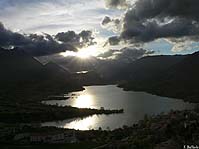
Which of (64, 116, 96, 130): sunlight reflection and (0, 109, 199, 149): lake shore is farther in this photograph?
(64, 116, 96, 130): sunlight reflection

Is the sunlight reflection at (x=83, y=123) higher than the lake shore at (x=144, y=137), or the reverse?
the sunlight reflection at (x=83, y=123)

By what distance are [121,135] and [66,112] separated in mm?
85115

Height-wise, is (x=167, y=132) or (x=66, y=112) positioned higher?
(x=66, y=112)

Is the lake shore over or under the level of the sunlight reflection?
under

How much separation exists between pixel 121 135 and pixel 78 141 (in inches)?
439

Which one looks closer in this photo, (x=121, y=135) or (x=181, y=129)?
(x=181, y=129)

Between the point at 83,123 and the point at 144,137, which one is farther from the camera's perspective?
the point at 83,123

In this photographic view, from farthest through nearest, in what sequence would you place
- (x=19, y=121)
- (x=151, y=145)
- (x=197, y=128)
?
(x=19, y=121)
(x=197, y=128)
(x=151, y=145)

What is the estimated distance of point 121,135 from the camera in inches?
3814

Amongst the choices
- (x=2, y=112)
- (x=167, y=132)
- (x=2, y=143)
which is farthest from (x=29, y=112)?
(x=167, y=132)

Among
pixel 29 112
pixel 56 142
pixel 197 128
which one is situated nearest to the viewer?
pixel 197 128

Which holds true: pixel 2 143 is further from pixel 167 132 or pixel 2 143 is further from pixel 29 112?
pixel 29 112

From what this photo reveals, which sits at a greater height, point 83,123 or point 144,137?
point 83,123

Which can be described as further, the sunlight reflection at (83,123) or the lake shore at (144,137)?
the sunlight reflection at (83,123)
